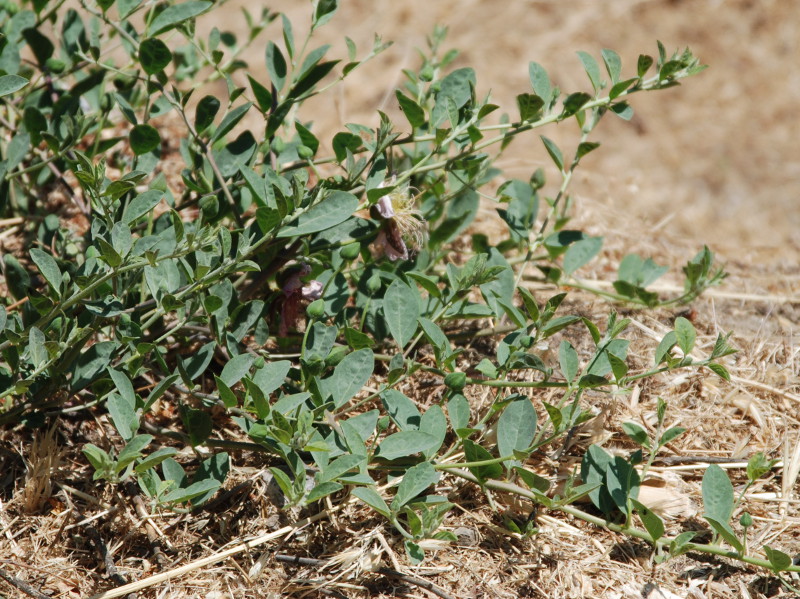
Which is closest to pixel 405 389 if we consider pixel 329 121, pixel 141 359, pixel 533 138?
pixel 141 359

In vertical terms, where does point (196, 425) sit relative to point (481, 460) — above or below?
above

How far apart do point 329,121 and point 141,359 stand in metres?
2.01

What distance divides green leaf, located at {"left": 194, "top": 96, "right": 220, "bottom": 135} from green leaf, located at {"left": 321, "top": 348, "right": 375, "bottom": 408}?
619 mm

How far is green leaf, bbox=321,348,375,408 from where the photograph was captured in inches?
60.8

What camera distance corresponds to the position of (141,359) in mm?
1541

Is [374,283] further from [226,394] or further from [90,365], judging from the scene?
[90,365]

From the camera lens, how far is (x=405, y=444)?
1.48 meters

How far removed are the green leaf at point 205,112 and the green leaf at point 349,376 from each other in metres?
0.62

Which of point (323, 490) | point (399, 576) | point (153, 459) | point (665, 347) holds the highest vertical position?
point (153, 459)

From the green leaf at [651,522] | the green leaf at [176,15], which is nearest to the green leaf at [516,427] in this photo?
the green leaf at [651,522]

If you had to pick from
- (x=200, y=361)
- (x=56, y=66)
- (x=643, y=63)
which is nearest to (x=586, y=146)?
(x=643, y=63)

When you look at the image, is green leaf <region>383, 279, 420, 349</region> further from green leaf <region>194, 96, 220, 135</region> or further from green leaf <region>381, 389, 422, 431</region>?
green leaf <region>194, 96, 220, 135</region>

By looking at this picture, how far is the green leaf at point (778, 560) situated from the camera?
1392 mm

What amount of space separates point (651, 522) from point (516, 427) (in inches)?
11.7
